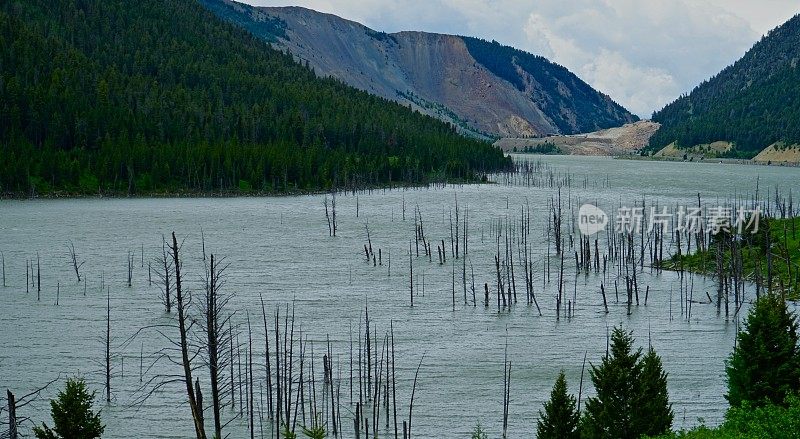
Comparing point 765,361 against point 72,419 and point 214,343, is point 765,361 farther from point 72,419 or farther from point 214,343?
point 72,419

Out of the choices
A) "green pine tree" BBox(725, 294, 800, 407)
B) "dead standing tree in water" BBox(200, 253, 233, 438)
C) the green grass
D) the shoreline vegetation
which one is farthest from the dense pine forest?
the green grass

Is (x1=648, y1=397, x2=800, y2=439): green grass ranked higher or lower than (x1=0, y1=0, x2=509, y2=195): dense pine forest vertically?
lower

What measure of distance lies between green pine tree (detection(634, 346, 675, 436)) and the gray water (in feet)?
4.39

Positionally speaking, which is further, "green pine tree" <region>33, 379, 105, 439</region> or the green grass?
"green pine tree" <region>33, 379, 105, 439</region>

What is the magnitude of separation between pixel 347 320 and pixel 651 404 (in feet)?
96.5

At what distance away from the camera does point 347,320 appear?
5497cm

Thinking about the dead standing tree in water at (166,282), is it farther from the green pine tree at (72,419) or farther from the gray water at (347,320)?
the green pine tree at (72,419)

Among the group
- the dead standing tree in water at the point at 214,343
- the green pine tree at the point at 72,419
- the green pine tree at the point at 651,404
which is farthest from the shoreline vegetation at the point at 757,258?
the green pine tree at the point at 72,419

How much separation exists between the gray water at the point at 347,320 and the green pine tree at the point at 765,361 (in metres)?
4.34

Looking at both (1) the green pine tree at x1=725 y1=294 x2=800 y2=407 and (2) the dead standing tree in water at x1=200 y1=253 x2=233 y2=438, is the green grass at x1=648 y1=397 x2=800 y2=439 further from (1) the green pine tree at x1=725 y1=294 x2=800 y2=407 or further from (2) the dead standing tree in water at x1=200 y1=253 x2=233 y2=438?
(2) the dead standing tree in water at x1=200 y1=253 x2=233 y2=438

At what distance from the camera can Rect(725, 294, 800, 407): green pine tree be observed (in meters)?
32.7

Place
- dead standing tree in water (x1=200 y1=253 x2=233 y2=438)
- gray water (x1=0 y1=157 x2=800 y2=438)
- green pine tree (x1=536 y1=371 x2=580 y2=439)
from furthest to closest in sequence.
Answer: gray water (x1=0 y1=157 x2=800 y2=438)
green pine tree (x1=536 y1=371 x2=580 y2=439)
dead standing tree in water (x1=200 y1=253 x2=233 y2=438)

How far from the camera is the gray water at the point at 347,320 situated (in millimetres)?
39438

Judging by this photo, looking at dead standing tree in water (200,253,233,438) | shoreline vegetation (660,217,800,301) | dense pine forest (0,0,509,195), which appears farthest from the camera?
dense pine forest (0,0,509,195)
